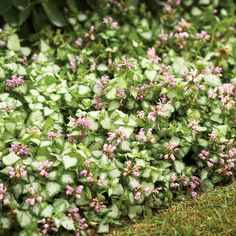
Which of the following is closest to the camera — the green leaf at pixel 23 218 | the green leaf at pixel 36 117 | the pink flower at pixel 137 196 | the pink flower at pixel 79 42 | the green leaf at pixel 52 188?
the green leaf at pixel 23 218

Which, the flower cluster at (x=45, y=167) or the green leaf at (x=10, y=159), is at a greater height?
the green leaf at (x=10, y=159)

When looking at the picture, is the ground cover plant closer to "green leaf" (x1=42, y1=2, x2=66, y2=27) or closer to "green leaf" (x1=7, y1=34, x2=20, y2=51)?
"green leaf" (x1=7, y1=34, x2=20, y2=51)

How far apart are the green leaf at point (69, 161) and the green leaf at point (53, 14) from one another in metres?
2.12

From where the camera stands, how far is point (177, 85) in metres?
4.29

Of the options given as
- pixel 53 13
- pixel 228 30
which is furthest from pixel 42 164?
pixel 228 30

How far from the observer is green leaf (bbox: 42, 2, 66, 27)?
5.38m

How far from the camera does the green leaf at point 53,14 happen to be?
5.38 metres

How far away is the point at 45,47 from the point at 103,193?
5.79ft

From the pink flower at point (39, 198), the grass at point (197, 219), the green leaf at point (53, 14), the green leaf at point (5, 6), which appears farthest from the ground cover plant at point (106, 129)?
the green leaf at point (5, 6)

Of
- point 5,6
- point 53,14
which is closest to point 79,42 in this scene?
point 53,14

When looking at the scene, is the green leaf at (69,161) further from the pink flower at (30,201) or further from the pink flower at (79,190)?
the pink flower at (30,201)

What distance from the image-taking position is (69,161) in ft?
11.8

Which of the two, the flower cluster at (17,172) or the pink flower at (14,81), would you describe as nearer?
the flower cluster at (17,172)

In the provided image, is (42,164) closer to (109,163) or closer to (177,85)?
(109,163)
